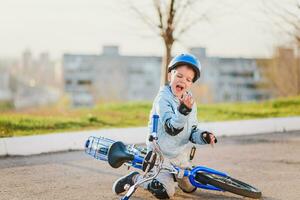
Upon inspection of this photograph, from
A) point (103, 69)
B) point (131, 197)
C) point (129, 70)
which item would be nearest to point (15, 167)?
point (131, 197)

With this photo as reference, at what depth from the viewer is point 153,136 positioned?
484 centimetres

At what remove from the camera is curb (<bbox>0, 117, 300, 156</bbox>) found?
7906 millimetres

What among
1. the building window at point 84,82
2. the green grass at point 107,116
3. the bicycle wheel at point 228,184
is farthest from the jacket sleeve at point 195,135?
the building window at point 84,82

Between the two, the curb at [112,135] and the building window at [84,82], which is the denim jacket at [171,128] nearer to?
the curb at [112,135]

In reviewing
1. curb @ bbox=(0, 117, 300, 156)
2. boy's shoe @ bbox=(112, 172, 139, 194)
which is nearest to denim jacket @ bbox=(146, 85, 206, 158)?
boy's shoe @ bbox=(112, 172, 139, 194)

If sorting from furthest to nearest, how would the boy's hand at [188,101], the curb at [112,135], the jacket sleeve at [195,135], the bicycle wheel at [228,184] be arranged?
the curb at [112,135], the jacket sleeve at [195,135], the bicycle wheel at [228,184], the boy's hand at [188,101]

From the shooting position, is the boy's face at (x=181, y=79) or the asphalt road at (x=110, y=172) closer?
the boy's face at (x=181, y=79)

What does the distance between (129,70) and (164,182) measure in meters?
93.7

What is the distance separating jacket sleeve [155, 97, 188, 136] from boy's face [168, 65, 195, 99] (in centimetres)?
14

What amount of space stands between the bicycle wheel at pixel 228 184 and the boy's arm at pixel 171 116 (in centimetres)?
45

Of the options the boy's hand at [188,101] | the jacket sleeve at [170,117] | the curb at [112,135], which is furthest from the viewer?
the curb at [112,135]

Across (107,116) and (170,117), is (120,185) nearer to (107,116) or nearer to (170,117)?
(170,117)

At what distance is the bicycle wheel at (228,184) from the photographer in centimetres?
503

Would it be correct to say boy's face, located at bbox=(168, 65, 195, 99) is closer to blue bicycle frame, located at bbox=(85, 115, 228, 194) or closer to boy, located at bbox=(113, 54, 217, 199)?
boy, located at bbox=(113, 54, 217, 199)
